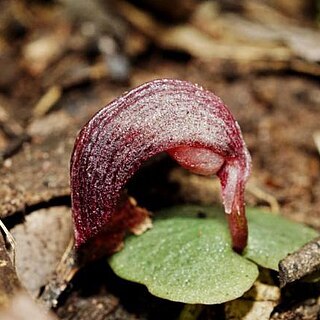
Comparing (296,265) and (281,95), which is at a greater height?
(296,265)

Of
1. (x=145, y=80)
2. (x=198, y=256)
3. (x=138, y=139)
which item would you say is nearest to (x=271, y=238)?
(x=198, y=256)

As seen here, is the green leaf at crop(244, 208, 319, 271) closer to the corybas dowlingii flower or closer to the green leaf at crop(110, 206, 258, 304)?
the green leaf at crop(110, 206, 258, 304)

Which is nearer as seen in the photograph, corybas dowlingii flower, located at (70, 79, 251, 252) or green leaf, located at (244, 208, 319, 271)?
corybas dowlingii flower, located at (70, 79, 251, 252)

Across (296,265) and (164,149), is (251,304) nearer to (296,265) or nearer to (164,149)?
(296,265)

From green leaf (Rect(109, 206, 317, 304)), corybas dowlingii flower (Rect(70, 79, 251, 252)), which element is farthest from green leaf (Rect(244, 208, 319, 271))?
corybas dowlingii flower (Rect(70, 79, 251, 252))

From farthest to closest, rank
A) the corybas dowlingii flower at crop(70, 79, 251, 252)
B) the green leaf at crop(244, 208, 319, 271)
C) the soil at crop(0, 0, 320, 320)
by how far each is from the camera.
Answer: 1. the soil at crop(0, 0, 320, 320)
2. the green leaf at crop(244, 208, 319, 271)
3. the corybas dowlingii flower at crop(70, 79, 251, 252)

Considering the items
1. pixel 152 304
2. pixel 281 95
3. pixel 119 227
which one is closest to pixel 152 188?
pixel 119 227
